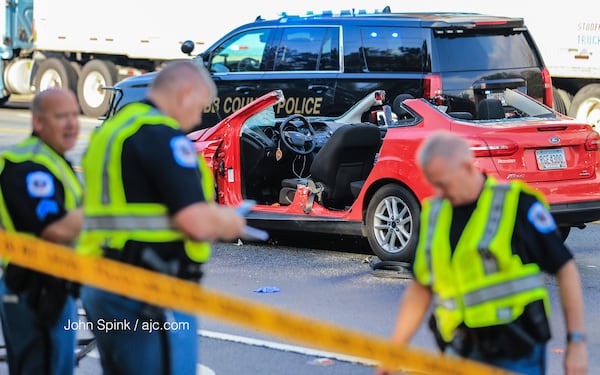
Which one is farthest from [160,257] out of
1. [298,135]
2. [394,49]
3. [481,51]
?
[394,49]

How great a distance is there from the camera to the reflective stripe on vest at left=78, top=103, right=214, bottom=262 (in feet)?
13.7

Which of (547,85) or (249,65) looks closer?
(547,85)

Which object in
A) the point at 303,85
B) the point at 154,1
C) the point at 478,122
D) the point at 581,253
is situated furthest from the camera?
the point at 154,1

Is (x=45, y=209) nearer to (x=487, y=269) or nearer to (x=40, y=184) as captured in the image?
(x=40, y=184)

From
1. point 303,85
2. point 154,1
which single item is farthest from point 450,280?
point 154,1

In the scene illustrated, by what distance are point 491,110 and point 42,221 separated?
617 cm

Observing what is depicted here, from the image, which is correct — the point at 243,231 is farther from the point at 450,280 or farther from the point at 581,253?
the point at 581,253

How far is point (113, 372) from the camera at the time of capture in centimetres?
438

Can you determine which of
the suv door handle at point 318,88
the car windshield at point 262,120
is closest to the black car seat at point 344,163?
the car windshield at point 262,120

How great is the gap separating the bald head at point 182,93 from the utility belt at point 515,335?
1.22 metres

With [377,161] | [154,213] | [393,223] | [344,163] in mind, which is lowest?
[393,223]

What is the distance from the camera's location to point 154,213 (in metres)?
4.17

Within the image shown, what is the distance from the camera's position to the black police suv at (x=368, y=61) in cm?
1277

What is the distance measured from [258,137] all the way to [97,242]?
6682 mm
